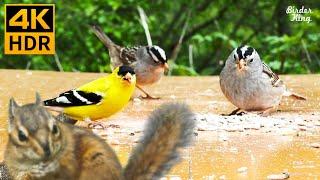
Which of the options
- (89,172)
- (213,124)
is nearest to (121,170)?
(89,172)

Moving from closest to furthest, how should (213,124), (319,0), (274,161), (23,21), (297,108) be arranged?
(274,161), (23,21), (213,124), (297,108), (319,0)

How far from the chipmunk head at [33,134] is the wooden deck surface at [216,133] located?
461 millimetres

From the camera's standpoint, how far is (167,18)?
9.18 meters

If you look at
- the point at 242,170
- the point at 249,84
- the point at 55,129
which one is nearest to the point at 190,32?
the point at 249,84

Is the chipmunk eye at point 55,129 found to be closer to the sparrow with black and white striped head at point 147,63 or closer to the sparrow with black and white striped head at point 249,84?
the sparrow with black and white striped head at point 249,84

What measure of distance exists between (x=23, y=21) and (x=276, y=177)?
132 cm

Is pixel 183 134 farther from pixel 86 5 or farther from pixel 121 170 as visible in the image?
pixel 86 5

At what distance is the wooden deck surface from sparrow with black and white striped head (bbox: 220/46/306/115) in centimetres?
10

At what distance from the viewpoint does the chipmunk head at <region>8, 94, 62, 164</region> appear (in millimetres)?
1742

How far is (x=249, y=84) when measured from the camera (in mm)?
4762

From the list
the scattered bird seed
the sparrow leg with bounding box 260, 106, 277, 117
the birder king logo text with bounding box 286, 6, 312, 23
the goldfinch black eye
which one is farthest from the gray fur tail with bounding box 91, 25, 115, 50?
the goldfinch black eye

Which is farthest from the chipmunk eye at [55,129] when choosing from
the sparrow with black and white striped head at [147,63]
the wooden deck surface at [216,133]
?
the sparrow with black and white striped head at [147,63]

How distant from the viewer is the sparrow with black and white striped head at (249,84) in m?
4.73

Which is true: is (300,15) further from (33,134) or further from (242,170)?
(33,134)
